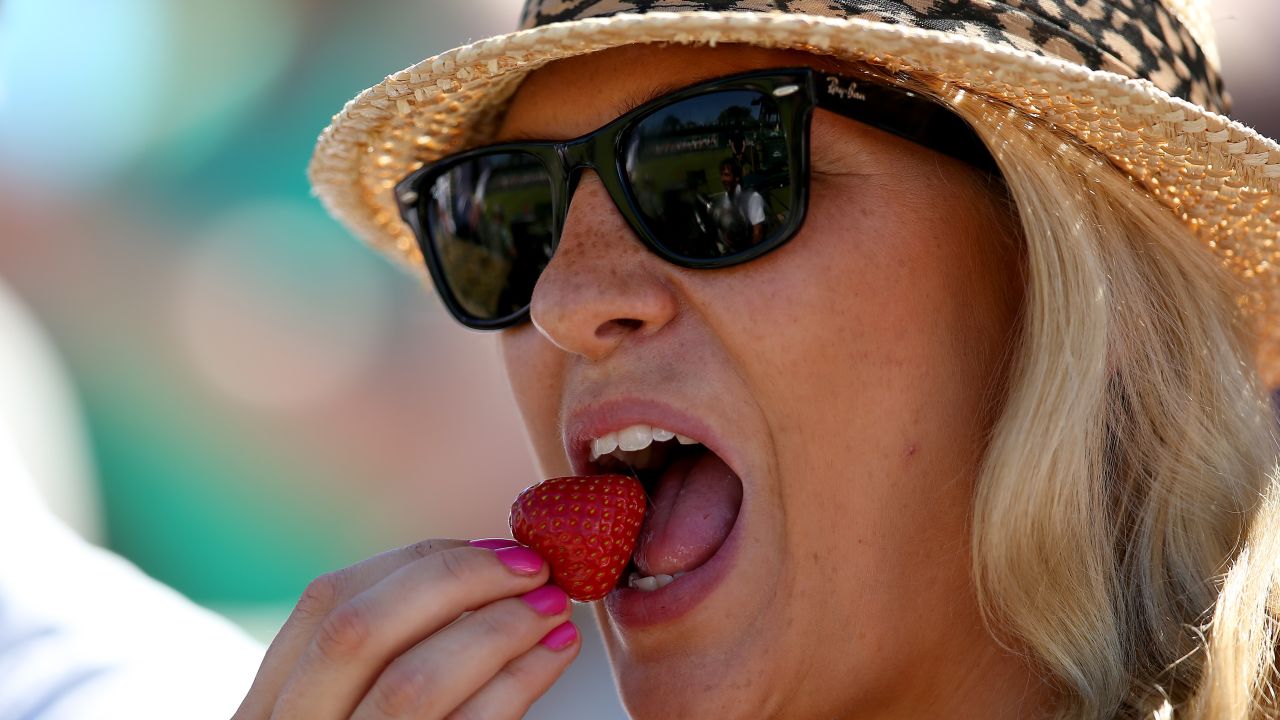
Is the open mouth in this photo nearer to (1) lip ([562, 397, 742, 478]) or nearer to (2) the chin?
(1) lip ([562, 397, 742, 478])

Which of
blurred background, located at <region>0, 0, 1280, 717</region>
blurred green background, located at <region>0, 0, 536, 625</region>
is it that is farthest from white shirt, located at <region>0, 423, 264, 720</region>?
blurred green background, located at <region>0, 0, 536, 625</region>

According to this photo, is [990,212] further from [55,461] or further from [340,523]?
[340,523]

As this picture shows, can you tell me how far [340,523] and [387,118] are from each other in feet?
14.5

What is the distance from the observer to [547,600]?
5.39ft

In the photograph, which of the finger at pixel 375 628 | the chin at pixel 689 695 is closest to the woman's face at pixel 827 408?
the chin at pixel 689 695

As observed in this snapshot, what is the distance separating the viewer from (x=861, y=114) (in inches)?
68.2

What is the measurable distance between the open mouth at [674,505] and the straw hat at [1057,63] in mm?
632

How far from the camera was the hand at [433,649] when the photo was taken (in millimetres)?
1533

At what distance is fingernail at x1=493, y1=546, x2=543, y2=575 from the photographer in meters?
1.64

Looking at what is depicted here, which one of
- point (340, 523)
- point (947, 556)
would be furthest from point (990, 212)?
point (340, 523)

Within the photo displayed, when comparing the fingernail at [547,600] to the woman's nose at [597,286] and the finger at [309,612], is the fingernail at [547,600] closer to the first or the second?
the finger at [309,612]

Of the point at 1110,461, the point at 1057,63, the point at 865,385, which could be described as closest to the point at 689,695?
the point at 865,385

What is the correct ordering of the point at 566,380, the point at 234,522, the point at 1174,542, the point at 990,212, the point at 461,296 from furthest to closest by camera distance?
the point at 234,522 < the point at 461,296 < the point at 566,380 < the point at 990,212 < the point at 1174,542

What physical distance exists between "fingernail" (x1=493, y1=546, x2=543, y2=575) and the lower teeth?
0.24 metres
